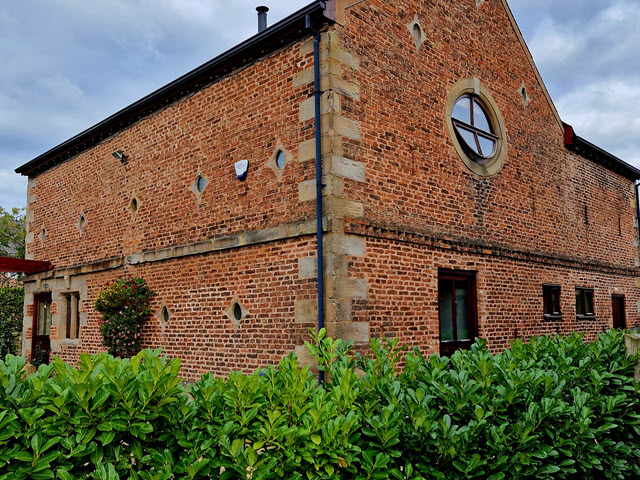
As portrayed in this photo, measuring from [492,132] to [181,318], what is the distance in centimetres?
767

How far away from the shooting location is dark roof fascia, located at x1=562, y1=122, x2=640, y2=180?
1455 centimetres

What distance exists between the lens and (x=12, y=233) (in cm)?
2598

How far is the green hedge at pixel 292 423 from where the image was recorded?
301 centimetres

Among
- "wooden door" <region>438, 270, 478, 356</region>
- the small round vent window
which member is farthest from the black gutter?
"wooden door" <region>438, 270, 478, 356</region>

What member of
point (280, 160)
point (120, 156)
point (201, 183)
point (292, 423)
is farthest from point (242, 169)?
point (292, 423)

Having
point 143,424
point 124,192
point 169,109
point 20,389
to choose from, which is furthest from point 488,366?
point 124,192

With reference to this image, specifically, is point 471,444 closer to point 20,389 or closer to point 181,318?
point 20,389

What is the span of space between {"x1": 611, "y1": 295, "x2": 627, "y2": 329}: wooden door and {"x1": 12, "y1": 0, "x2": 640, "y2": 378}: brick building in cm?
141

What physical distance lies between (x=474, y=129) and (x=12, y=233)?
75.4 feet

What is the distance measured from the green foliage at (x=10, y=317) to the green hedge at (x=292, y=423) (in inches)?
658

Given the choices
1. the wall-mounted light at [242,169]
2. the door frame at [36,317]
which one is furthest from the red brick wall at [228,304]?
the door frame at [36,317]

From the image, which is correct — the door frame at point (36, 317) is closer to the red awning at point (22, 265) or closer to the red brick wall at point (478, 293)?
the red awning at point (22, 265)

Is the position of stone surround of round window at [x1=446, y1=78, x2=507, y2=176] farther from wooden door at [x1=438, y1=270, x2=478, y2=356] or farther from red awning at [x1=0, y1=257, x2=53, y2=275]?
red awning at [x1=0, y1=257, x2=53, y2=275]

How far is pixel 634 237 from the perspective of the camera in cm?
1758
